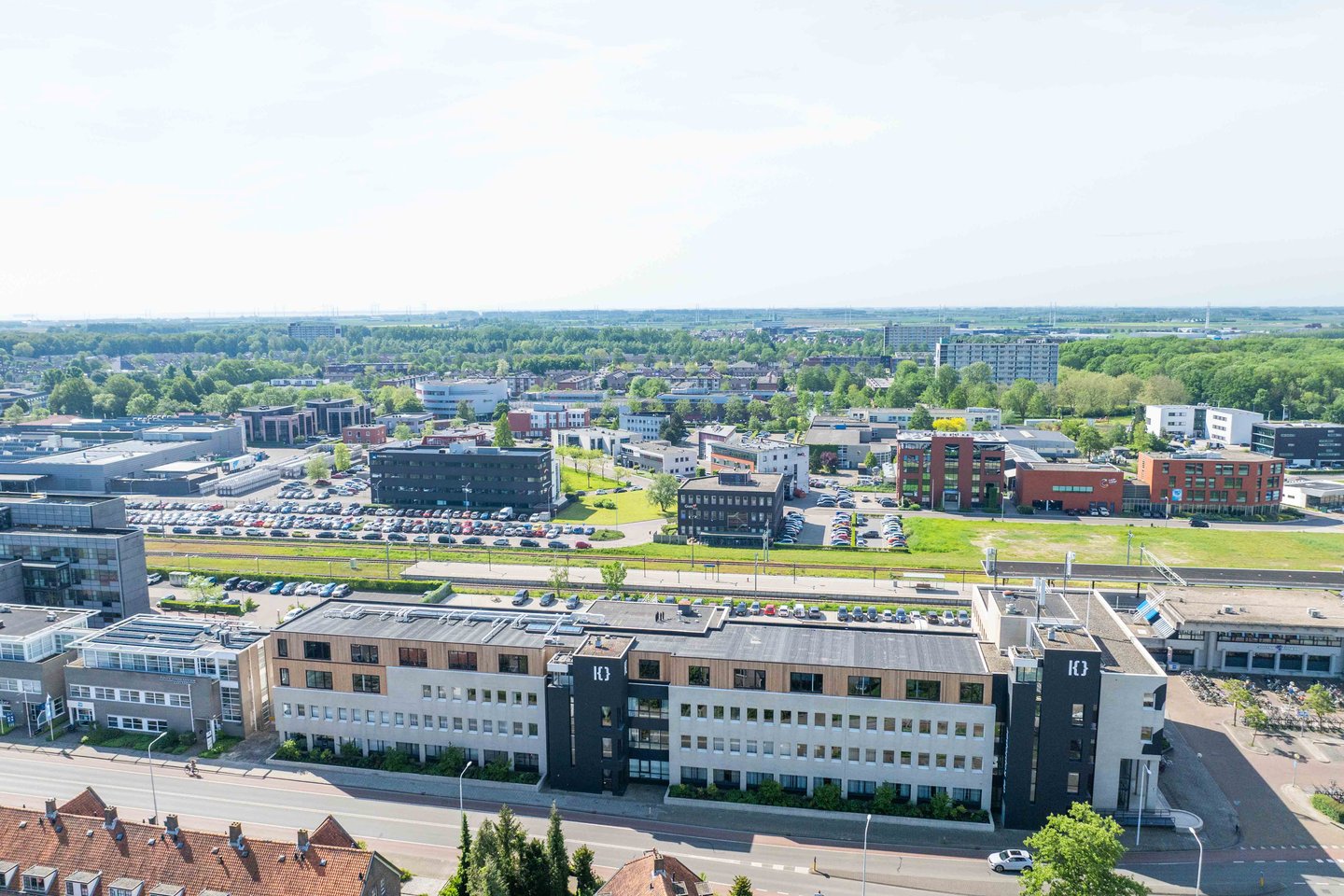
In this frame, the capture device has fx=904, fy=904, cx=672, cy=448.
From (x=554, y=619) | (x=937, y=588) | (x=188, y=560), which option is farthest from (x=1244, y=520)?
(x=188, y=560)

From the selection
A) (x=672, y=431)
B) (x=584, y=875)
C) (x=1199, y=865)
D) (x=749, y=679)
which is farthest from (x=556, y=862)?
(x=672, y=431)

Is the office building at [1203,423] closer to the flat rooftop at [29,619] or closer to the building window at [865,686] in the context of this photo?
the building window at [865,686]

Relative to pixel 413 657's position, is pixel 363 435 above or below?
below

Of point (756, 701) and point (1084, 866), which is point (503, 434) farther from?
point (1084, 866)

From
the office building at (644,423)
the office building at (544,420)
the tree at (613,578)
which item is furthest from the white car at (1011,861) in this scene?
the office building at (544,420)

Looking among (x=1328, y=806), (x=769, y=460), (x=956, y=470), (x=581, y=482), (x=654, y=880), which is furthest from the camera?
(x=581, y=482)

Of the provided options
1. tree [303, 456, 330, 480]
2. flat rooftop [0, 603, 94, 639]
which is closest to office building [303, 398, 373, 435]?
tree [303, 456, 330, 480]
